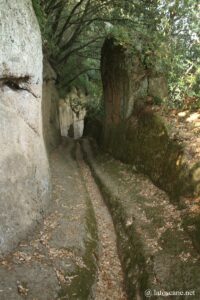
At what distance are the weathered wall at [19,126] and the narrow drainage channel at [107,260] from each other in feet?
7.40

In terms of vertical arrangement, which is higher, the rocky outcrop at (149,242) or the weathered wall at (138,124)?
the weathered wall at (138,124)

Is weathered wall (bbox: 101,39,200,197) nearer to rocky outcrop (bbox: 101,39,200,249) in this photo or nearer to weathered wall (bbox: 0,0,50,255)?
rocky outcrop (bbox: 101,39,200,249)

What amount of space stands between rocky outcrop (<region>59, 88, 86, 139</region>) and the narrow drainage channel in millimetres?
18210

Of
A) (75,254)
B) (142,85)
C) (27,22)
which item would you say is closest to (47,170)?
(75,254)

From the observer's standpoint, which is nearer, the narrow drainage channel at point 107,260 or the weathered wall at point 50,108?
the narrow drainage channel at point 107,260

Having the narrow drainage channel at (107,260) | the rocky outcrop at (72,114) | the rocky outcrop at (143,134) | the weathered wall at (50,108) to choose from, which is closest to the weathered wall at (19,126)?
the narrow drainage channel at (107,260)

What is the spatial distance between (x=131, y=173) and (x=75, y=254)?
258 inches

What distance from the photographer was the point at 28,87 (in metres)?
12.0

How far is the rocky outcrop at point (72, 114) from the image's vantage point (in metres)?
33.8

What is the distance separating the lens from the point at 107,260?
35.8 ft

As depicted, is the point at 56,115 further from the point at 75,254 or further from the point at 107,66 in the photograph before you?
the point at 75,254

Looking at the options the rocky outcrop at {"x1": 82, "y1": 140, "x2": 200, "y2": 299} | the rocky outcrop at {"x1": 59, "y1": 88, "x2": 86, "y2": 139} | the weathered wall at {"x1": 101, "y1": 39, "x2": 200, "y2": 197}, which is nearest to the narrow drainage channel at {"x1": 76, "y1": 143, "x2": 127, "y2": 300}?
the rocky outcrop at {"x1": 82, "y1": 140, "x2": 200, "y2": 299}

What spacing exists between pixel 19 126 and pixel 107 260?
15.8 feet

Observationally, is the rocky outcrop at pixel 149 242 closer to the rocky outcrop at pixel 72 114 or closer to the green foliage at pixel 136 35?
the green foliage at pixel 136 35
